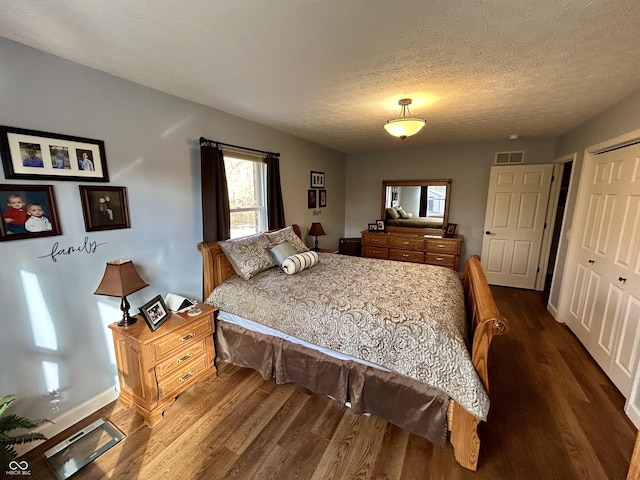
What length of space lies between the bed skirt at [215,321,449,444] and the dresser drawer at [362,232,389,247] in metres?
3.09

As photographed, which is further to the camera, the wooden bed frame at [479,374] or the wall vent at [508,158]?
the wall vent at [508,158]

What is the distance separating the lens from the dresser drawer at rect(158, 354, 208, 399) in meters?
1.86

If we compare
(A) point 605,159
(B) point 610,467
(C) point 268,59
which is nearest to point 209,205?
(C) point 268,59

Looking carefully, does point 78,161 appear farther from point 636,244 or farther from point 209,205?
point 636,244

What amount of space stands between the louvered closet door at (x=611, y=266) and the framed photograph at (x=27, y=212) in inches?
157

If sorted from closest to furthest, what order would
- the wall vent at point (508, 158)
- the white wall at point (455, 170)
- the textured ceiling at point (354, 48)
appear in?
the textured ceiling at point (354, 48), the wall vent at point (508, 158), the white wall at point (455, 170)

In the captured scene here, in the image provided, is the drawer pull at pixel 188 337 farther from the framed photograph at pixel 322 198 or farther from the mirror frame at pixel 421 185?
the mirror frame at pixel 421 185

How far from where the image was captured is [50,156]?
5.28ft

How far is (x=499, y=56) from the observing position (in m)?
1.58

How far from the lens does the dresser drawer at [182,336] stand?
181 centimetres

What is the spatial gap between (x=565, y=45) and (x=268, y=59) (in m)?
1.66

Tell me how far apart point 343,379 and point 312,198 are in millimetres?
2966

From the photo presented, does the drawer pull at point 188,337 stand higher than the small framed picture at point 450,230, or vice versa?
the small framed picture at point 450,230

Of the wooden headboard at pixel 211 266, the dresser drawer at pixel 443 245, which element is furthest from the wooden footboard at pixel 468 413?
the dresser drawer at pixel 443 245
